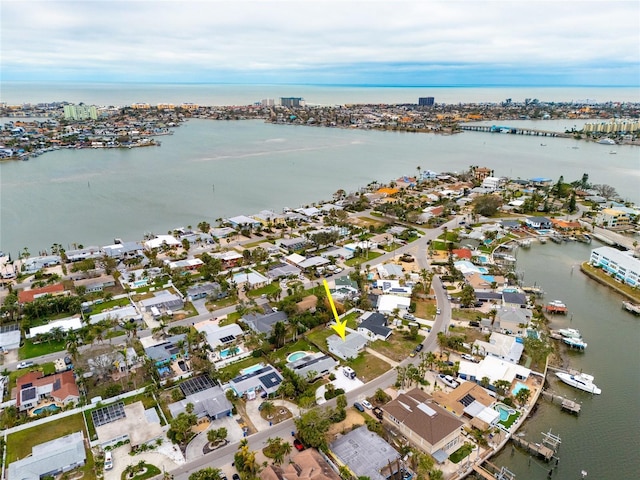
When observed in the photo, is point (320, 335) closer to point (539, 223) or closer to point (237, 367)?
point (237, 367)

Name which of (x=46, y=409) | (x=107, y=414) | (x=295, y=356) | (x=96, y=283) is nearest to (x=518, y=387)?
(x=295, y=356)

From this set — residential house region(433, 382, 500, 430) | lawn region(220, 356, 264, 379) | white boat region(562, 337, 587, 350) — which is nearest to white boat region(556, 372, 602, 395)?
white boat region(562, 337, 587, 350)

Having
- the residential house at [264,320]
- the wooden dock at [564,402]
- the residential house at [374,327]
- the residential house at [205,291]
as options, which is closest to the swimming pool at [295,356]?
the residential house at [264,320]

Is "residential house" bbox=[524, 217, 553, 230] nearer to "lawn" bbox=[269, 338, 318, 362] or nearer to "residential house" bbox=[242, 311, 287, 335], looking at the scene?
"residential house" bbox=[242, 311, 287, 335]

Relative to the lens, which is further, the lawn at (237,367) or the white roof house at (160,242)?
the white roof house at (160,242)

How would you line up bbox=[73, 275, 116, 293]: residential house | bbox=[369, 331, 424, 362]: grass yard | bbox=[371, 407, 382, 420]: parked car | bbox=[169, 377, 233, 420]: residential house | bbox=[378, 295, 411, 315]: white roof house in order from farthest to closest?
bbox=[73, 275, 116, 293]: residential house → bbox=[378, 295, 411, 315]: white roof house → bbox=[369, 331, 424, 362]: grass yard → bbox=[371, 407, 382, 420]: parked car → bbox=[169, 377, 233, 420]: residential house

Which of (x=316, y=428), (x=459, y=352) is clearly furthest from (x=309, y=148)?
(x=316, y=428)

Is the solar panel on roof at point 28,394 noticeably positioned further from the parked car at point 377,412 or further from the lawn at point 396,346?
the lawn at point 396,346
